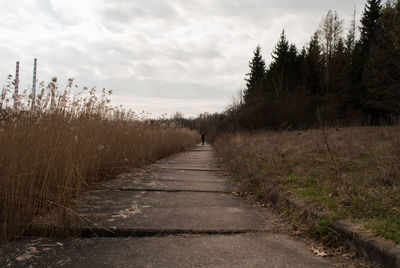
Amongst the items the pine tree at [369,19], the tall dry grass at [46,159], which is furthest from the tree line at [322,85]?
Result: the tall dry grass at [46,159]

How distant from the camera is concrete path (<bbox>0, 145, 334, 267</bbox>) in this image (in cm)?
175

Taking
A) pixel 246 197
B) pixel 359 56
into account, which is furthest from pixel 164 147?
pixel 359 56

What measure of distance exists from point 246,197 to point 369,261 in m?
2.20

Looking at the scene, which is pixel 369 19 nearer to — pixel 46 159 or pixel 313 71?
pixel 313 71

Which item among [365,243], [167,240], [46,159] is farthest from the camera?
[46,159]

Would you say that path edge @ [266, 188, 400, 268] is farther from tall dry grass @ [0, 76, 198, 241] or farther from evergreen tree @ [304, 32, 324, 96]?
evergreen tree @ [304, 32, 324, 96]

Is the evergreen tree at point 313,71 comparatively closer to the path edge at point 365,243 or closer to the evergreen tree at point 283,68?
the evergreen tree at point 283,68

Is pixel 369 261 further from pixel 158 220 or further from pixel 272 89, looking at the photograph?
pixel 272 89

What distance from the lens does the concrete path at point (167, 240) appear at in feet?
5.74

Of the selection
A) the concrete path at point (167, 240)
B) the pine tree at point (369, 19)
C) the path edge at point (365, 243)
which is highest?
the pine tree at point (369, 19)

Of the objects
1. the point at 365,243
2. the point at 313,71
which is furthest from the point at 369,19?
the point at 365,243

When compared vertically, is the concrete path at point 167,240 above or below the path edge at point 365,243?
below

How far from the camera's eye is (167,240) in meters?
2.13

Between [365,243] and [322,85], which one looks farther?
[322,85]
